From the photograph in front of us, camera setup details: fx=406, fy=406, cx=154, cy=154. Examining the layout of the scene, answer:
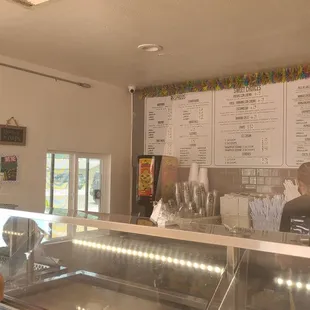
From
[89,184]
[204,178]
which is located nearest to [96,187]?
[89,184]

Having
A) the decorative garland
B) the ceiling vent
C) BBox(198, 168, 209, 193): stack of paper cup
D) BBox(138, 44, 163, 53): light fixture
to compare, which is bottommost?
BBox(198, 168, 209, 193): stack of paper cup

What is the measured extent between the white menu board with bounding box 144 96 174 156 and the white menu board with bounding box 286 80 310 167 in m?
1.48

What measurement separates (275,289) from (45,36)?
263 cm

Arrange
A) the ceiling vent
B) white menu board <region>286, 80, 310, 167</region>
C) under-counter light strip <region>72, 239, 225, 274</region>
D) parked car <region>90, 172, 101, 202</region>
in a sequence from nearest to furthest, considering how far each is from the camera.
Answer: under-counter light strip <region>72, 239, 225, 274</region>, the ceiling vent, white menu board <region>286, 80, 310, 167</region>, parked car <region>90, 172, 101, 202</region>

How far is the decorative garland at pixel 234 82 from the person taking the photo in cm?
418

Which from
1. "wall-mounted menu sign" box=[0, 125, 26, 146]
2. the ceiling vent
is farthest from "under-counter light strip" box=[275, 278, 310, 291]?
"wall-mounted menu sign" box=[0, 125, 26, 146]

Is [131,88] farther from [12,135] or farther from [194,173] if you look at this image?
[12,135]

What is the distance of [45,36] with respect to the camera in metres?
3.29

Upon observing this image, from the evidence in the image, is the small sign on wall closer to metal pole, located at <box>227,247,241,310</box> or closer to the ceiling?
the ceiling

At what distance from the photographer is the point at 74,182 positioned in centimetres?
470

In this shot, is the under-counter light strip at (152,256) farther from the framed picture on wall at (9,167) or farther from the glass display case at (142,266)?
the framed picture on wall at (9,167)

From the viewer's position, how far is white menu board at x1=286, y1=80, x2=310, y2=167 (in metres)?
4.12

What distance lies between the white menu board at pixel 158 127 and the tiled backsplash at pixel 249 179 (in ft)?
2.35

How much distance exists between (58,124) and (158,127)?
137 centimetres
